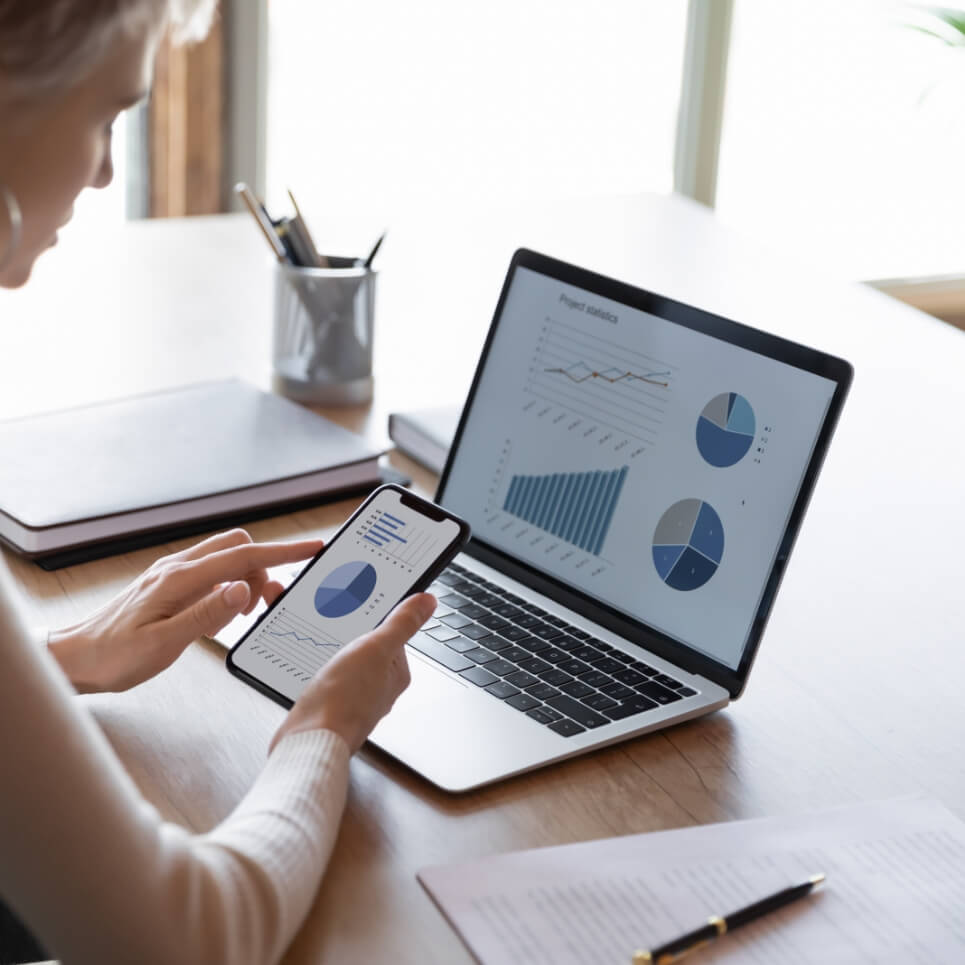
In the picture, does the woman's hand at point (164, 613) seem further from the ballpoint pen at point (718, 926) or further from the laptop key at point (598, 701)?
the ballpoint pen at point (718, 926)

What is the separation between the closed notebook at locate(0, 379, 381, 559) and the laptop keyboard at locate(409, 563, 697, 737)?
0.77ft

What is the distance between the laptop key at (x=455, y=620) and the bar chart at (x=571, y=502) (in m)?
0.10

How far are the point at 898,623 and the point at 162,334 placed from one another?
96 cm

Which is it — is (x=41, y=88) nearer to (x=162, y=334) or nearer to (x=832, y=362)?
(x=832, y=362)

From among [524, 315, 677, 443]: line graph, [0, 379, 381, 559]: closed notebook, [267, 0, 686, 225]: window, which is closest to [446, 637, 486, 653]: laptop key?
[524, 315, 677, 443]: line graph

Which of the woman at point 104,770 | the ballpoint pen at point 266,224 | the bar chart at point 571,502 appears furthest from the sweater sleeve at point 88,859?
the ballpoint pen at point 266,224

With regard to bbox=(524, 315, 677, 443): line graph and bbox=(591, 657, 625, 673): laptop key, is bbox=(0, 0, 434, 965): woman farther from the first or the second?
bbox=(524, 315, 677, 443): line graph

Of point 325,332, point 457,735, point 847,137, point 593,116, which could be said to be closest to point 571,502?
point 457,735

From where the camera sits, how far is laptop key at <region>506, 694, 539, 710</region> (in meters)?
0.93

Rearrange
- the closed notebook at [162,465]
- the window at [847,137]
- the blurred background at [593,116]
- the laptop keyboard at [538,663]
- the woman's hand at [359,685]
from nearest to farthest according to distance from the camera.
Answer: the woman's hand at [359,685]
the laptop keyboard at [538,663]
the closed notebook at [162,465]
the blurred background at [593,116]
the window at [847,137]

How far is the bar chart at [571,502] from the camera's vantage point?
3.43 feet

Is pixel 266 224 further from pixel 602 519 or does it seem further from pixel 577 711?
pixel 577 711

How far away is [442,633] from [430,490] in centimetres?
31

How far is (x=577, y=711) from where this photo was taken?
3.04 feet
